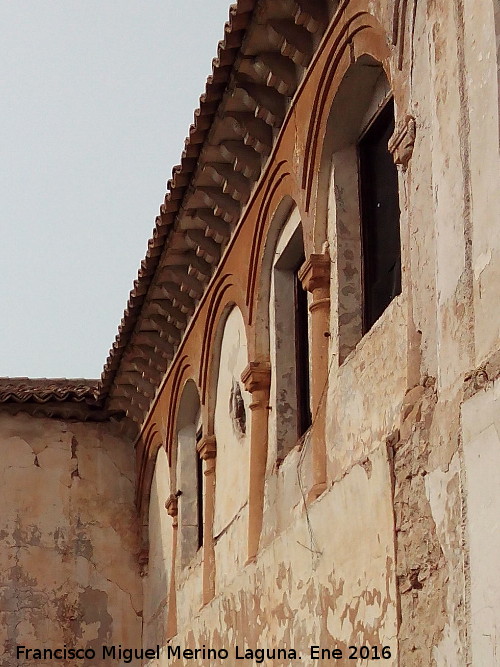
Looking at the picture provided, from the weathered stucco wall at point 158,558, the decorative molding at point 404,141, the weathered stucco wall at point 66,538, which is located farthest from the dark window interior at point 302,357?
the weathered stucco wall at point 66,538

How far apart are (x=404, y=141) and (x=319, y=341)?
6.57 ft

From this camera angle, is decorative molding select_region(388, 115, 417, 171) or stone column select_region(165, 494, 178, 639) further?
stone column select_region(165, 494, 178, 639)

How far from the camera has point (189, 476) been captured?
13102 mm

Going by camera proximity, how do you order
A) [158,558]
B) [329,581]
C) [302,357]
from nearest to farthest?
1. [329,581]
2. [302,357]
3. [158,558]

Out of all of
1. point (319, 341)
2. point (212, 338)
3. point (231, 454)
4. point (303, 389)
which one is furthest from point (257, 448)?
point (212, 338)

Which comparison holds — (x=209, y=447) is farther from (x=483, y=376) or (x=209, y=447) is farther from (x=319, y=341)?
(x=483, y=376)

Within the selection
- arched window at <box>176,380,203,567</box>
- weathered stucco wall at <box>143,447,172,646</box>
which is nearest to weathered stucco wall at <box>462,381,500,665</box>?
arched window at <box>176,380,203,567</box>

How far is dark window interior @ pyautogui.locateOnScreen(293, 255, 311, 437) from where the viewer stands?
9305 millimetres

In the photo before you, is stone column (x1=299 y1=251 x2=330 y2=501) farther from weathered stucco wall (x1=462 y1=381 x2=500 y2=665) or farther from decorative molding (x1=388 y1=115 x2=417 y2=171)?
weathered stucco wall (x1=462 y1=381 x2=500 y2=665)

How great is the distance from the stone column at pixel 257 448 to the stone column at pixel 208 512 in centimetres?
163

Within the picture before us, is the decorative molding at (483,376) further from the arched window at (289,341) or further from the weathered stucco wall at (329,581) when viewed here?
the arched window at (289,341)

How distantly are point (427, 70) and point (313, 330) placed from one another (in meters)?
2.28

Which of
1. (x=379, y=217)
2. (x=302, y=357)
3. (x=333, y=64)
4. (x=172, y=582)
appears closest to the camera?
(x=379, y=217)

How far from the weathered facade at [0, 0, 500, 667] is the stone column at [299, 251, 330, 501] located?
0.5 inches
